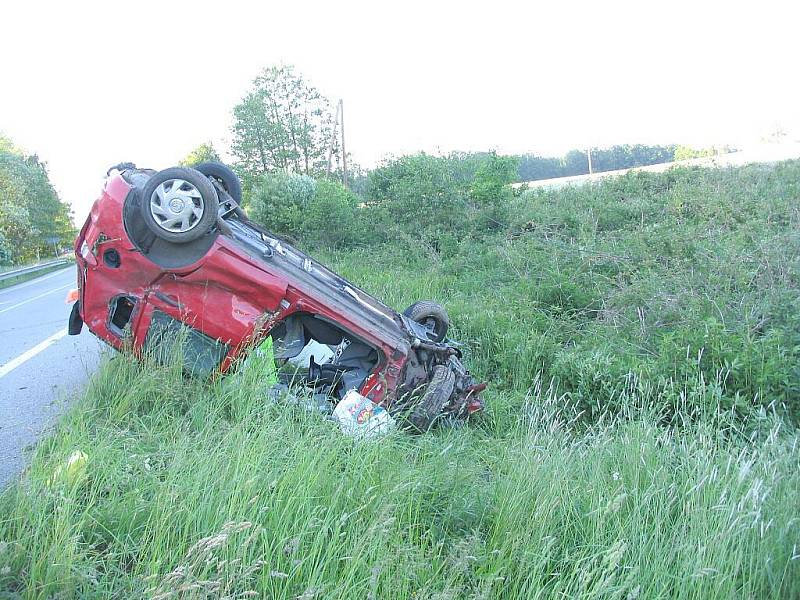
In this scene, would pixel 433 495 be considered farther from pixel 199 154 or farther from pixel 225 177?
pixel 199 154

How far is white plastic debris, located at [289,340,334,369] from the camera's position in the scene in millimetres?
4539

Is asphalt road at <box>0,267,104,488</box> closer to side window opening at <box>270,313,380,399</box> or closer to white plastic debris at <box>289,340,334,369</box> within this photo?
side window opening at <box>270,313,380,399</box>

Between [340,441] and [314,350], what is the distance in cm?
160

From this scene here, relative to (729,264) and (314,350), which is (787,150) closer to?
(729,264)

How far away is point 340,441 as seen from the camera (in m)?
3.09

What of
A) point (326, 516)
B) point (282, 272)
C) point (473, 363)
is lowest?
point (473, 363)

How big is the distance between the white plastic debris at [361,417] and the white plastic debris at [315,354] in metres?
0.60

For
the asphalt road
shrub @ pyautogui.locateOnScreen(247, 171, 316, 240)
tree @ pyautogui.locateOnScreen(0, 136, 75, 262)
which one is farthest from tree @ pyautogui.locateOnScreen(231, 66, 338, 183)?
the asphalt road

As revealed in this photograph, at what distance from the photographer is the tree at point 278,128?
39594 mm

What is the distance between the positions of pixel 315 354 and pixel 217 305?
0.87 metres

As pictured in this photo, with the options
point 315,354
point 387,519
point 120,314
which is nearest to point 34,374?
point 120,314

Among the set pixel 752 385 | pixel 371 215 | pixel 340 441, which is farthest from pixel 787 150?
pixel 340 441

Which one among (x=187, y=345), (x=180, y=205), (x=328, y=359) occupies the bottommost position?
(x=328, y=359)

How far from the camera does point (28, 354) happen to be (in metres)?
6.73
